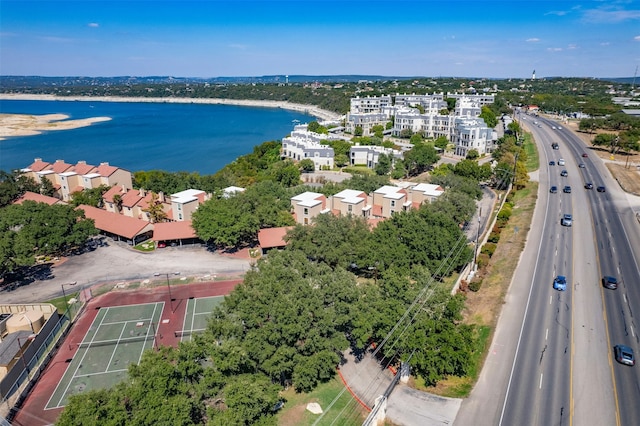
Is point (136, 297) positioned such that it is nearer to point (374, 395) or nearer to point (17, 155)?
point (374, 395)

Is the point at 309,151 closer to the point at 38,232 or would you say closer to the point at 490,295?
the point at 38,232

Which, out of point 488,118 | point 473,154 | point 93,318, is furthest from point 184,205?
point 488,118

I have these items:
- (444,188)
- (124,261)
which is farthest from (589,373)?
(124,261)

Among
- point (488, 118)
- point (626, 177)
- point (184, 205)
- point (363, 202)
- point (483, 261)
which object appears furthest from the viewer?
point (488, 118)

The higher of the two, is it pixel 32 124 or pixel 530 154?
pixel 32 124

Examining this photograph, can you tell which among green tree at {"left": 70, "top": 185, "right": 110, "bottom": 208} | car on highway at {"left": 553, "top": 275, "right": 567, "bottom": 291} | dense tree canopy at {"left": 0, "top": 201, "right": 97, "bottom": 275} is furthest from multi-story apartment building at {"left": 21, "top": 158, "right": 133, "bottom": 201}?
car on highway at {"left": 553, "top": 275, "right": 567, "bottom": 291}

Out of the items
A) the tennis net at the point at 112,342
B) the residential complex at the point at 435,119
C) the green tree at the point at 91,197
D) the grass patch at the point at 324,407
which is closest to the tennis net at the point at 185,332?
the tennis net at the point at 112,342
